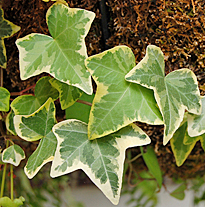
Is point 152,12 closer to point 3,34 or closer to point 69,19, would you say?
point 69,19

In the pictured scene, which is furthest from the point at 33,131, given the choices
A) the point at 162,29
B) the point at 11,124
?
the point at 162,29

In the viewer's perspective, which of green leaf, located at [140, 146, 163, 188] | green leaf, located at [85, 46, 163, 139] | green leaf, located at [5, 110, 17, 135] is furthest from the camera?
green leaf, located at [140, 146, 163, 188]

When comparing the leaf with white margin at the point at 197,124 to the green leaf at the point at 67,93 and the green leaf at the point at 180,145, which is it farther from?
the green leaf at the point at 67,93

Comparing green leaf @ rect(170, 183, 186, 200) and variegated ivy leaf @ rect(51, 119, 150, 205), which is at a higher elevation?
variegated ivy leaf @ rect(51, 119, 150, 205)

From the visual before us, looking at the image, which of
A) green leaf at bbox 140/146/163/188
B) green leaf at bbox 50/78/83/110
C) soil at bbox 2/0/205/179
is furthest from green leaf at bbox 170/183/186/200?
green leaf at bbox 50/78/83/110

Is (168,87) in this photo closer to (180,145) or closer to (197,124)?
(197,124)

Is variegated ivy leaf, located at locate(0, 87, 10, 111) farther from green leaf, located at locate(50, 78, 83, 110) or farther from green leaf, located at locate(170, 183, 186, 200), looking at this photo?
green leaf, located at locate(170, 183, 186, 200)
